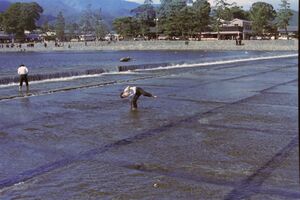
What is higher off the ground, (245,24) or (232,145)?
(245,24)

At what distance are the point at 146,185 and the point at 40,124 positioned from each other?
682 centimetres

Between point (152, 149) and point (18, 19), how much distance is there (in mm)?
143289

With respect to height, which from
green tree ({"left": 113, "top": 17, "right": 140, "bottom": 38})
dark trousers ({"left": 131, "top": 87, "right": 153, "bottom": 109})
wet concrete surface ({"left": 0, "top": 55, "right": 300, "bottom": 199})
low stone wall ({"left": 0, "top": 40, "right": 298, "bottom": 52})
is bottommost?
wet concrete surface ({"left": 0, "top": 55, "right": 300, "bottom": 199})

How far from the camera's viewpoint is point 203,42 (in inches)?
3597

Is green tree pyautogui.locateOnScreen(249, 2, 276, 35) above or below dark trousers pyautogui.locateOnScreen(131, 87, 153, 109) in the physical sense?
above

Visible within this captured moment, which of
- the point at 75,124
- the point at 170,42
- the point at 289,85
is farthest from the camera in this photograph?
the point at 170,42

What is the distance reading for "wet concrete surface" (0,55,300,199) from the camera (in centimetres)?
730

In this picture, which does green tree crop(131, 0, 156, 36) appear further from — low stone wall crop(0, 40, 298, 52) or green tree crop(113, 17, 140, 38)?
low stone wall crop(0, 40, 298, 52)

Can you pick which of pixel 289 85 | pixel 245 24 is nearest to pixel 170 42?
pixel 245 24

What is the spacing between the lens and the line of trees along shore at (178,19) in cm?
10238

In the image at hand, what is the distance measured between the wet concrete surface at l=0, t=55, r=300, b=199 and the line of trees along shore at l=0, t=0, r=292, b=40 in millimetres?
87067

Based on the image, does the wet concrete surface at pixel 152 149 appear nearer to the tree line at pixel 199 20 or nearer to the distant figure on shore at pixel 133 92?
the distant figure on shore at pixel 133 92

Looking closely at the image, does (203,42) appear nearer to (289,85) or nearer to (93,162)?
(289,85)

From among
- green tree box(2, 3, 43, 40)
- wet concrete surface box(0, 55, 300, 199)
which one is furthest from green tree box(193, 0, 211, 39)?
wet concrete surface box(0, 55, 300, 199)
